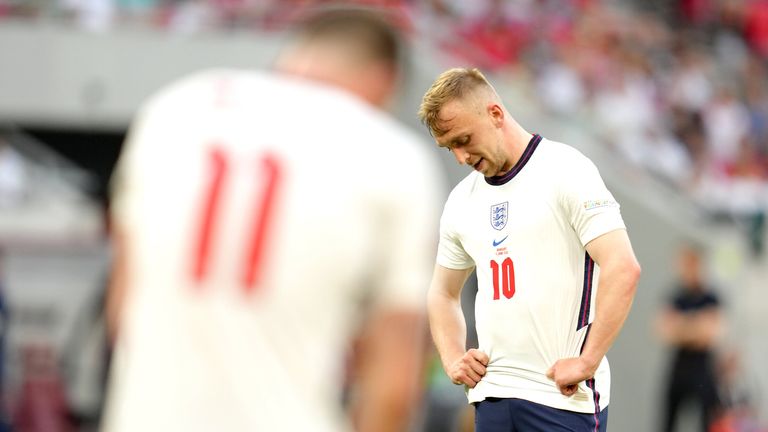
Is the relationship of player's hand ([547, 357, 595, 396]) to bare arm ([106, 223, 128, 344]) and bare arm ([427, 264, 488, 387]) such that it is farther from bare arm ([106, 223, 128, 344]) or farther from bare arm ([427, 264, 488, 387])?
bare arm ([106, 223, 128, 344])

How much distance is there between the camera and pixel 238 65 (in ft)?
57.8

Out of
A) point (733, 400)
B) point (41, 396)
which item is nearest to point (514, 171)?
point (733, 400)

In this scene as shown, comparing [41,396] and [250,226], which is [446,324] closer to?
[250,226]

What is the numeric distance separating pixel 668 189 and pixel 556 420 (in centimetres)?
1293

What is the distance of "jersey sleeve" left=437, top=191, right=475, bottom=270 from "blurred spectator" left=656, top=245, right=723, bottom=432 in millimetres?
7904

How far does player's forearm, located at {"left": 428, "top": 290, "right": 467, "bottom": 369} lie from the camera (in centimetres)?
491

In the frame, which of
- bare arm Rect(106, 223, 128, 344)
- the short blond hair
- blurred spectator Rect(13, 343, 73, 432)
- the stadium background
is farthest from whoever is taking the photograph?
blurred spectator Rect(13, 343, 73, 432)

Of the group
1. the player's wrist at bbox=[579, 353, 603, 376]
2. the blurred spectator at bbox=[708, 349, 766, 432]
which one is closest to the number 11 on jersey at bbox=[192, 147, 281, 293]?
the player's wrist at bbox=[579, 353, 603, 376]

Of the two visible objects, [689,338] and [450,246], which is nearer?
[450,246]

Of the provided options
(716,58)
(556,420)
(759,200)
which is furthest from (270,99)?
(716,58)

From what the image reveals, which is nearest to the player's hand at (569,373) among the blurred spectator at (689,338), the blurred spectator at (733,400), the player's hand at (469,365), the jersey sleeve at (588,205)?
the player's hand at (469,365)

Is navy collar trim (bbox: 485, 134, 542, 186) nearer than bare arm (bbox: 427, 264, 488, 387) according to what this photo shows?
Yes

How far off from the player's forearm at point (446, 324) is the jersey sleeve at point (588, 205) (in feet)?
1.57

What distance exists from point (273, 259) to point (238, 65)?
1462 centimetres
